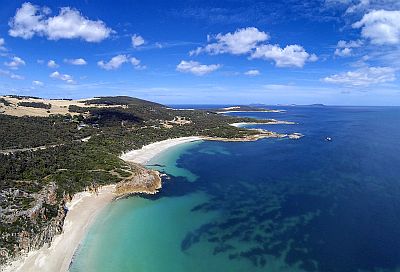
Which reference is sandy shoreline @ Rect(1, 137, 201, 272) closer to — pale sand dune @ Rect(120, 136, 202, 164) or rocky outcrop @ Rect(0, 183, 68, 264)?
rocky outcrop @ Rect(0, 183, 68, 264)

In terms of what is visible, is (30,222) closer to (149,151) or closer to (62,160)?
(62,160)

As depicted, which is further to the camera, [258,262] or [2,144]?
[2,144]

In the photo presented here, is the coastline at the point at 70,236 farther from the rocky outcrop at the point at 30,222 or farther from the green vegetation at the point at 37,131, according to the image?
the green vegetation at the point at 37,131

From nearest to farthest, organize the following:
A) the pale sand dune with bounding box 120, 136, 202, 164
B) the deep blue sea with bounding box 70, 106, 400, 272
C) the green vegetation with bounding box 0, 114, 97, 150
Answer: the deep blue sea with bounding box 70, 106, 400, 272 < the green vegetation with bounding box 0, 114, 97, 150 < the pale sand dune with bounding box 120, 136, 202, 164

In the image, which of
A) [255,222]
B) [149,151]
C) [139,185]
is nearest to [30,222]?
[139,185]

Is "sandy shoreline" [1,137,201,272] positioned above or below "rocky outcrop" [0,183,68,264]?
below

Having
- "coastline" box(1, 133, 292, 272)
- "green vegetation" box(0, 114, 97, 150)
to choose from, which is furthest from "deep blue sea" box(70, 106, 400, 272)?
"green vegetation" box(0, 114, 97, 150)

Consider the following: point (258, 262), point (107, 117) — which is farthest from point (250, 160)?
point (107, 117)

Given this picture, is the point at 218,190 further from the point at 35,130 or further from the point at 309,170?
the point at 35,130
